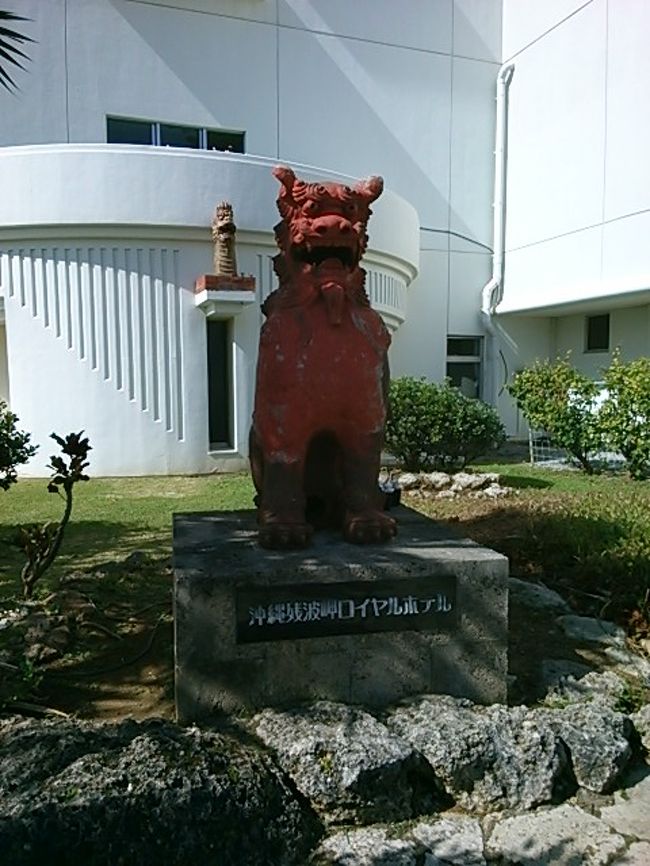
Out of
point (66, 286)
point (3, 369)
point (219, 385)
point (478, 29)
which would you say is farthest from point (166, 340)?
point (478, 29)

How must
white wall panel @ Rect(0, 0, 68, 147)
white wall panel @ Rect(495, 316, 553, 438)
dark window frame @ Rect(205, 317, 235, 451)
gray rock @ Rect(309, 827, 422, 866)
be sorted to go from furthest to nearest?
white wall panel @ Rect(495, 316, 553, 438) < white wall panel @ Rect(0, 0, 68, 147) < dark window frame @ Rect(205, 317, 235, 451) < gray rock @ Rect(309, 827, 422, 866)

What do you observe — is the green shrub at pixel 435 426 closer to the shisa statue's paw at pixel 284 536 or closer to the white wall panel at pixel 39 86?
the shisa statue's paw at pixel 284 536

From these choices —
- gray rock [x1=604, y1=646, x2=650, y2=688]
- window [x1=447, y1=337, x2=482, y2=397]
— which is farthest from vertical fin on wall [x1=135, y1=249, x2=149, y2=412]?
gray rock [x1=604, y1=646, x2=650, y2=688]

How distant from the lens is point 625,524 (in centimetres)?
522

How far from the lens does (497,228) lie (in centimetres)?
1373

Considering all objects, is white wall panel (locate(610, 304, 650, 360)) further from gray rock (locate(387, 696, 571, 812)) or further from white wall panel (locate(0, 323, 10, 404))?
gray rock (locate(387, 696, 571, 812))

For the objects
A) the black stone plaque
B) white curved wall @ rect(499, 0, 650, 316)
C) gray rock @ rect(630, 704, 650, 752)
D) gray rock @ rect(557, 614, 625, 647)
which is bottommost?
gray rock @ rect(630, 704, 650, 752)

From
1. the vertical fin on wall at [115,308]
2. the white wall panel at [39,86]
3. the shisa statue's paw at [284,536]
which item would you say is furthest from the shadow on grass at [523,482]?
the white wall panel at [39,86]

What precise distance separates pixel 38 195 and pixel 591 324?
31.6 feet

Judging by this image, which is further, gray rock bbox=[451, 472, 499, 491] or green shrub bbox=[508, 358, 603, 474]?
green shrub bbox=[508, 358, 603, 474]

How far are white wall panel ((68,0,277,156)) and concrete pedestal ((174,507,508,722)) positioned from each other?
34.2 feet

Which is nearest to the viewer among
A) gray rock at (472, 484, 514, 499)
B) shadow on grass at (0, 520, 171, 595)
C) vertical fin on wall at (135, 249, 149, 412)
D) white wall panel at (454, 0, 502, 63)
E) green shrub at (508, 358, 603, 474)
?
shadow on grass at (0, 520, 171, 595)

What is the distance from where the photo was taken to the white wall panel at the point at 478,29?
43.4 ft

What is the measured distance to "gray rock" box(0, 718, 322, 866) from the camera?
1.91 metres
